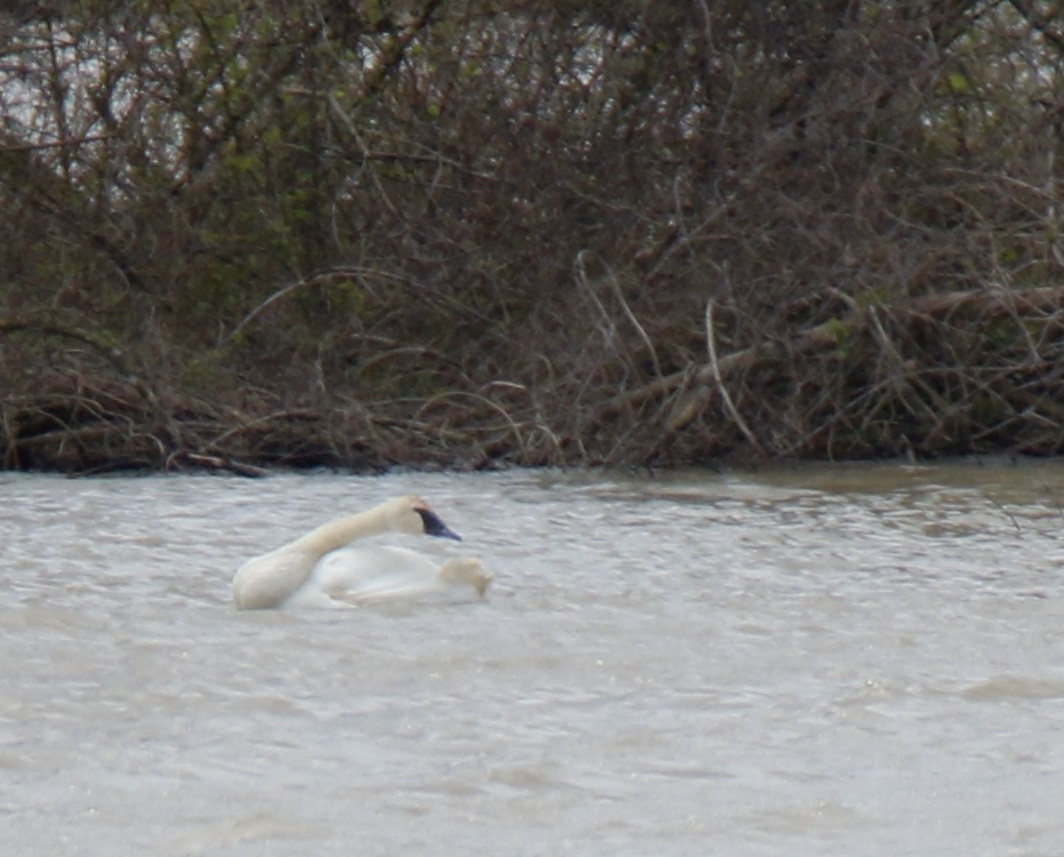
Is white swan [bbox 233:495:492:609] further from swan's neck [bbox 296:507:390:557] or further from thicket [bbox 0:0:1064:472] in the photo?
thicket [bbox 0:0:1064:472]

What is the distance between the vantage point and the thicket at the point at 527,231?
12344 mm

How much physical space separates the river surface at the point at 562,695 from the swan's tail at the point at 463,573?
9 cm

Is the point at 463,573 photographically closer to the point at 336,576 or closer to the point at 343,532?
the point at 336,576

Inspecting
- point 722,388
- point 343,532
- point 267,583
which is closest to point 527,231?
point 722,388

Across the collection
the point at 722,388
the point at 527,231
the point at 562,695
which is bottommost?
the point at 562,695

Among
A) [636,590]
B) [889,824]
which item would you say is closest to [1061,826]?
[889,824]

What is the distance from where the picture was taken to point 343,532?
24.7 ft

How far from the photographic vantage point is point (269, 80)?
14773 mm

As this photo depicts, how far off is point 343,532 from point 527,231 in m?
6.83

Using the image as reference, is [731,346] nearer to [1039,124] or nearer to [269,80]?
[1039,124]

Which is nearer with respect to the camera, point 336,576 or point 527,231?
point 336,576

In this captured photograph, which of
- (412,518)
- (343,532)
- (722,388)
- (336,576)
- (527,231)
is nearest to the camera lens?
(336,576)

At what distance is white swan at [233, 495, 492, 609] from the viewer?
22.8 feet

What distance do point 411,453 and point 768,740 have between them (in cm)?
728
